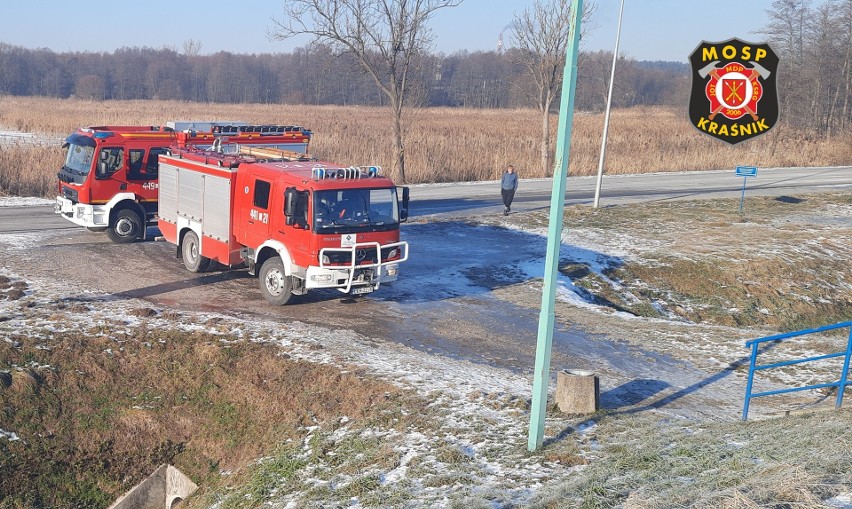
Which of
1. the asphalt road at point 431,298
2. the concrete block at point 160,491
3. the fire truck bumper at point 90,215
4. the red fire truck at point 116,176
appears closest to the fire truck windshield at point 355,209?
the asphalt road at point 431,298

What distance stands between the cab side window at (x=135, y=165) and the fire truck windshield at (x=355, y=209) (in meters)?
7.25

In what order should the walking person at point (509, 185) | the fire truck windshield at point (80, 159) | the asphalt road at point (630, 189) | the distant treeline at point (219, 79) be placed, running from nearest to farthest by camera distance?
the fire truck windshield at point (80, 159), the walking person at point (509, 185), the asphalt road at point (630, 189), the distant treeline at point (219, 79)

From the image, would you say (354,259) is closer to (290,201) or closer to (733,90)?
(290,201)

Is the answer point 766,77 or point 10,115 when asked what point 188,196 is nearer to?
point 766,77

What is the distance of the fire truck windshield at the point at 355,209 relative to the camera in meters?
14.4

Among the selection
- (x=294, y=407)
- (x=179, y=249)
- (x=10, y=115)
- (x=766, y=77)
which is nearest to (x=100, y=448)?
(x=294, y=407)

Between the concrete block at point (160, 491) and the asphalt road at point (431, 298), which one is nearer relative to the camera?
the concrete block at point (160, 491)

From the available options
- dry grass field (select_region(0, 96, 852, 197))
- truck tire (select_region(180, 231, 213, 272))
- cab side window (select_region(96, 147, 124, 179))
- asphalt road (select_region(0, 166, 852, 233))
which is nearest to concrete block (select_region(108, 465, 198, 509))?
truck tire (select_region(180, 231, 213, 272))

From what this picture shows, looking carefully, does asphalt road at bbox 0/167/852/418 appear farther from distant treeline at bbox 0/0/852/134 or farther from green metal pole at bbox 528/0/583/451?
distant treeline at bbox 0/0/852/134

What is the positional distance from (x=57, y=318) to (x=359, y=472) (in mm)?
7109

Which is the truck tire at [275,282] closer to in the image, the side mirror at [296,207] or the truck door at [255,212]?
the truck door at [255,212]

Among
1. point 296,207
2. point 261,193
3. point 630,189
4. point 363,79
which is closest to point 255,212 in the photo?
point 261,193

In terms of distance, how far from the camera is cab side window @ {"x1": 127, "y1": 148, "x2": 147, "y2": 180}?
19.5 m

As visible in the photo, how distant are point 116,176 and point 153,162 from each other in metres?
0.91
